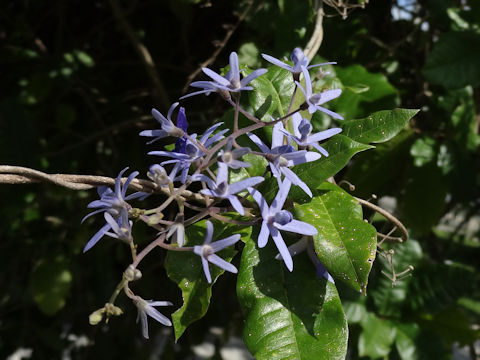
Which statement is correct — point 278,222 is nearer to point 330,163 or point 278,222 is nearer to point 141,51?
point 330,163

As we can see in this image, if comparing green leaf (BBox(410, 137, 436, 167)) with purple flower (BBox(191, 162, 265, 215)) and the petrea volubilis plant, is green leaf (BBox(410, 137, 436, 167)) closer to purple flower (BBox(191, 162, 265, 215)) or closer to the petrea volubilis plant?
the petrea volubilis plant

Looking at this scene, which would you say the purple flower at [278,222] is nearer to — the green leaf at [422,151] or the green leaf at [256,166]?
the green leaf at [256,166]

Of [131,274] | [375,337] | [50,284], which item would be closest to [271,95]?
[131,274]

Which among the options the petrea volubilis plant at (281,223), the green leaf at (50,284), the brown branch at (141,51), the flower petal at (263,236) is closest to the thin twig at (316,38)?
the petrea volubilis plant at (281,223)

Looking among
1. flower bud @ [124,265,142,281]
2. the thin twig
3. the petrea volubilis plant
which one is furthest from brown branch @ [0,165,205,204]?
the thin twig

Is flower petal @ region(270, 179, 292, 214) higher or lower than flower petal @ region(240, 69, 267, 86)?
lower

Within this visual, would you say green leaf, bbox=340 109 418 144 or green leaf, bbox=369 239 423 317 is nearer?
green leaf, bbox=340 109 418 144
